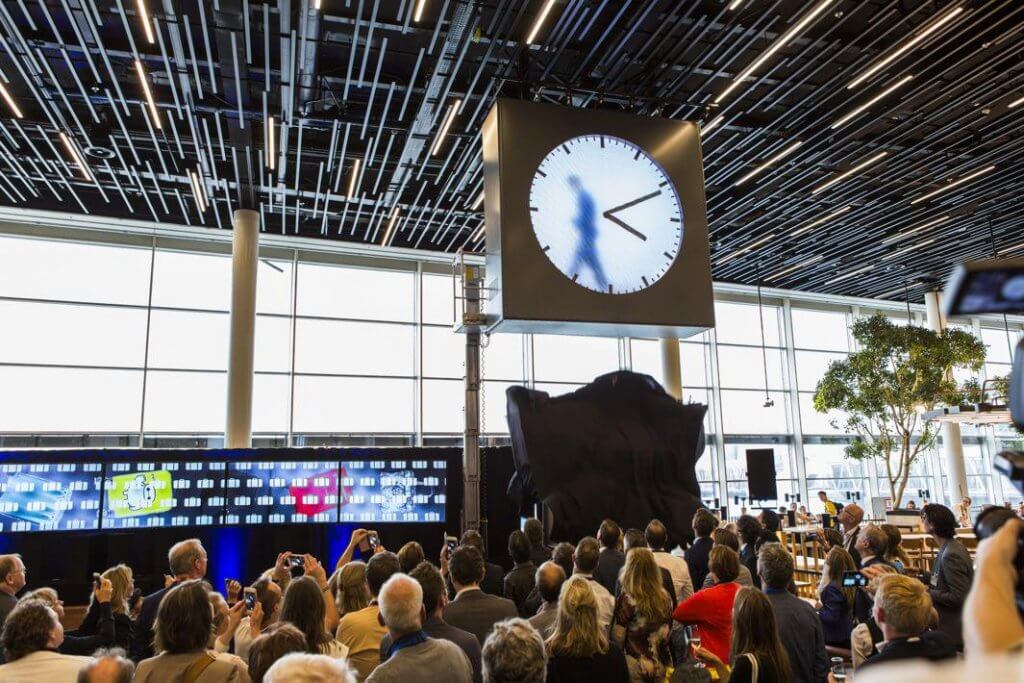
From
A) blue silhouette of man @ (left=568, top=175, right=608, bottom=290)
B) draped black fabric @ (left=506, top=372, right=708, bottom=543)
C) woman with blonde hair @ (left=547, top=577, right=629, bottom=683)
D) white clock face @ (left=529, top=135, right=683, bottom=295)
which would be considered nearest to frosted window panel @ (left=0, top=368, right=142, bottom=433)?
draped black fabric @ (left=506, top=372, right=708, bottom=543)

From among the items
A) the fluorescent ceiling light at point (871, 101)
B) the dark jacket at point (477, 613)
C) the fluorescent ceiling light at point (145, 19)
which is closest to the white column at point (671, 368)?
the fluorescent ceiling light at point (871, 101)

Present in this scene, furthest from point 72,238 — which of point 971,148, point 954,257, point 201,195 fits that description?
point 954,257

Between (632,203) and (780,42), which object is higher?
(780,42)

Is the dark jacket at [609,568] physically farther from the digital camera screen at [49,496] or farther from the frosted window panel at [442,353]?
the frosted window panel at [442,353]

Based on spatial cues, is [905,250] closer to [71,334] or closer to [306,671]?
[71,334]

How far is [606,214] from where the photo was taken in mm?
6578

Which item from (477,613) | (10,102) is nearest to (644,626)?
(477,613)

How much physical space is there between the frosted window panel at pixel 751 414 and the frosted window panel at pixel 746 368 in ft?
0.75

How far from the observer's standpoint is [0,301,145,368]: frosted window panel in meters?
12.7

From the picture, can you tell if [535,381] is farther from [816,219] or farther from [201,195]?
[201,195]

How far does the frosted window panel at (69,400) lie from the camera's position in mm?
12594

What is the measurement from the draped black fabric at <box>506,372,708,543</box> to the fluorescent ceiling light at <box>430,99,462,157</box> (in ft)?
13.4

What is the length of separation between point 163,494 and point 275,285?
20.7 ft

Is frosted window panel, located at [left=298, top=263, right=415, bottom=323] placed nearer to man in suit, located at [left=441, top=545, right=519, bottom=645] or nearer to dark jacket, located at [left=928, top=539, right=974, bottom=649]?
man in suit, located at [left=441, top=545, right=519, bottom=645]
